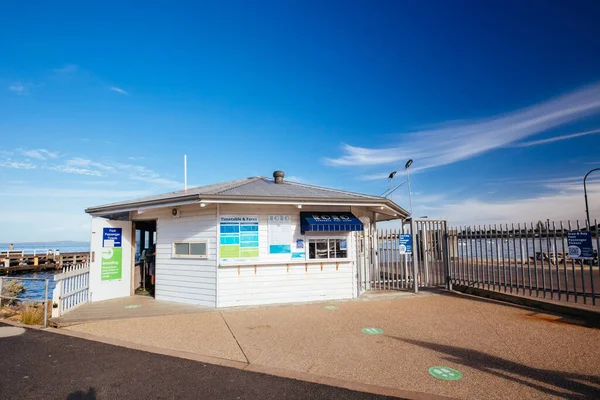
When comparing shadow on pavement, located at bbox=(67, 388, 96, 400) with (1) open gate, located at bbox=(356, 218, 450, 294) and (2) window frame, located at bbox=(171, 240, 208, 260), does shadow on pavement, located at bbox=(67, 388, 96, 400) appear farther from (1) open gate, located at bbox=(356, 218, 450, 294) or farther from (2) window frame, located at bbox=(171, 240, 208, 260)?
(1) open gate, located at bbox=(356, 218, 450, 294)

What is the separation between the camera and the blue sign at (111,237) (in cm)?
1016

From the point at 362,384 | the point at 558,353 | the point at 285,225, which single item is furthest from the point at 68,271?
the point at 558,353

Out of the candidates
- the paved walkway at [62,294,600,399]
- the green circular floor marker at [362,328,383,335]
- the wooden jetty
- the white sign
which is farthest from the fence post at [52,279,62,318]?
the wooden jetty

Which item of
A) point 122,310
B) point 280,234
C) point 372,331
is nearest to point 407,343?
point 372,331

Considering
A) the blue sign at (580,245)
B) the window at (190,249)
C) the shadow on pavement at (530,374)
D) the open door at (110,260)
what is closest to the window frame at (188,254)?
the window at (190,249)

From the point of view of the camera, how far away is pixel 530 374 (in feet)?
14.9

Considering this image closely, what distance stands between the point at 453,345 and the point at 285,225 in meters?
5.25

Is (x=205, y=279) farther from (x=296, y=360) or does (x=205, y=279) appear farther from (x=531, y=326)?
(x=531, y=326)

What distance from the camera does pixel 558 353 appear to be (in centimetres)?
532

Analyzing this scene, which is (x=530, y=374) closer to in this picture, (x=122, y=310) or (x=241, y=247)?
(x=241, y=247)

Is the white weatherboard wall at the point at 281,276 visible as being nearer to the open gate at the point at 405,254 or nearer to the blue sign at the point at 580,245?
the open gate at the point at 405,254

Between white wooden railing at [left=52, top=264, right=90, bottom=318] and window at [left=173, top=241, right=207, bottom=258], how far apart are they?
2.54m

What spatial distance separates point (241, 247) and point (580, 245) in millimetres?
7928

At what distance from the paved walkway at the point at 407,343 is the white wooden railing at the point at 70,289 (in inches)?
58.7
